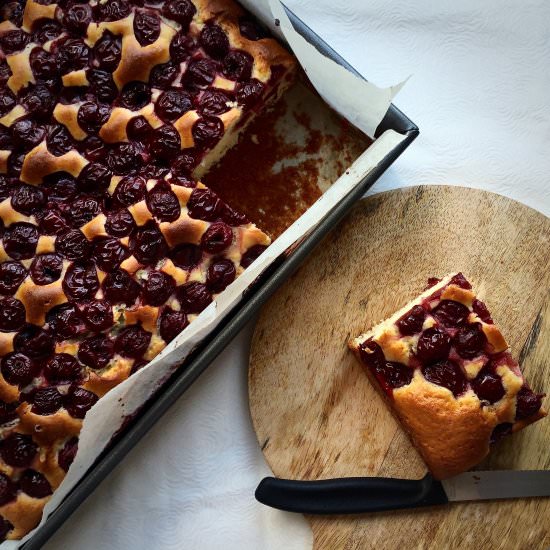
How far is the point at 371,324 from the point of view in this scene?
3383mm

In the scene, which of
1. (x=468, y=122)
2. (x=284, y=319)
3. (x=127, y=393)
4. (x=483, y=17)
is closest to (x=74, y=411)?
(x=127, y=393)

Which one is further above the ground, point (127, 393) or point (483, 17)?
point (483, 17)

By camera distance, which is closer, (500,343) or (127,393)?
(127,393)

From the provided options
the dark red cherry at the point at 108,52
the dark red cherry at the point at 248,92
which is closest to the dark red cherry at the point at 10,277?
the dark red cherry at the point at 108,52

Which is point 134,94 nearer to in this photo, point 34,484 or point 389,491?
point 34,484

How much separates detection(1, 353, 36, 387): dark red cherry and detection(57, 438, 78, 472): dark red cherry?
31 centimetres

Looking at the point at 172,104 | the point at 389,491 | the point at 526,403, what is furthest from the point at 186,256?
the point at 526,403

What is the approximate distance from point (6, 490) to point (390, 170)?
2.30 m

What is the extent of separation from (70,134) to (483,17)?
2.16m

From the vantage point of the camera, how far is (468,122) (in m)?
3.58

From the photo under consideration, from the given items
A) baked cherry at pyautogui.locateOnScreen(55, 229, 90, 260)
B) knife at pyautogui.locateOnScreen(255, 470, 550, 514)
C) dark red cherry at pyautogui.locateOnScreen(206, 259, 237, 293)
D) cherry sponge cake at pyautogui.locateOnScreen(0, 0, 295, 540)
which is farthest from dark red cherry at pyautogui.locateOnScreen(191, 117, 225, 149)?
knife at pyautogui.locateOnScreen(255, 470, 550, 514)

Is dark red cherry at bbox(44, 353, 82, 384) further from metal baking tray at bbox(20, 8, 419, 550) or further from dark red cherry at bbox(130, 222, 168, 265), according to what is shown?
dark red cherry at bbox(130, 222, 168, 265)

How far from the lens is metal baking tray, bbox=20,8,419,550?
2996 mm

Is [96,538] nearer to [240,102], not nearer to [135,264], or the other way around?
[135,264]
